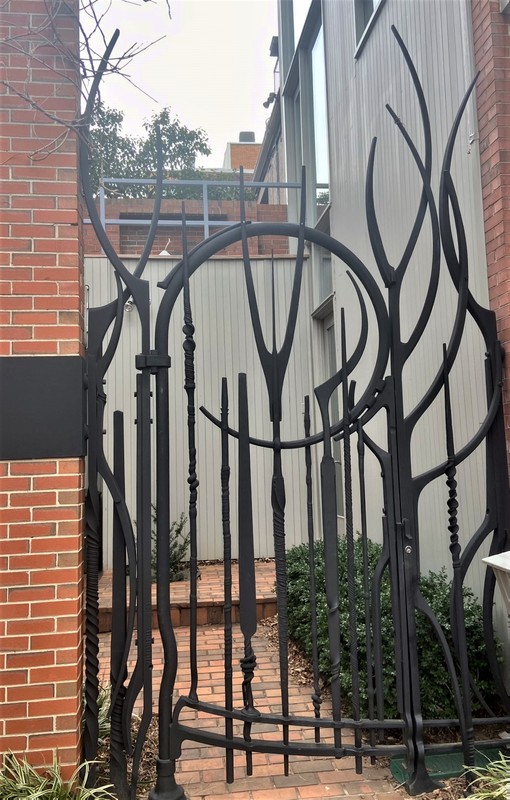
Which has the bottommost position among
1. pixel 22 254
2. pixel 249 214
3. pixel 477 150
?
pixel 22 254

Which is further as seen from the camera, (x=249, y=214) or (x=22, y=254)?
(x=249, y=214)

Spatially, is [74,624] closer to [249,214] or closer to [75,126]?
[75,126]

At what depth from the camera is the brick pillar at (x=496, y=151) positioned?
292 centimetres

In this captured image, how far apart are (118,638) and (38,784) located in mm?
563

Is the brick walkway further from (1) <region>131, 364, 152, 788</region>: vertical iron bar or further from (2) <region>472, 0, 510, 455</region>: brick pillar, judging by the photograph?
(2) <region>472, 0, 510, 455</region>: brick pillar

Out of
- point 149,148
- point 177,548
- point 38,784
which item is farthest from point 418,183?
point 149,148

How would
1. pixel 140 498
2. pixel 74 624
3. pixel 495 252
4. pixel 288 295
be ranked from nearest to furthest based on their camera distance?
pixel 74 624 → pixel 140 498 → pixel 495 252 → pixel 288 295

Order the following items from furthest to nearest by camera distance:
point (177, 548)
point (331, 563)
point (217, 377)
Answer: point (217, 377) → point (177, 548) → point (331, 563)

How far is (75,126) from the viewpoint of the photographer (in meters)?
2.37

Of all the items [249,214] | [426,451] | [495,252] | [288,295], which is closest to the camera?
[495,252]

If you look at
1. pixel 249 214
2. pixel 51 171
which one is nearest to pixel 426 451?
pixel 51 171

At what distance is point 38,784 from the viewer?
2.14 meters

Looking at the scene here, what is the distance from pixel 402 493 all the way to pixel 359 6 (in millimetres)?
5431

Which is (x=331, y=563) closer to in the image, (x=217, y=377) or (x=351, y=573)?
(x=351, y=573)
